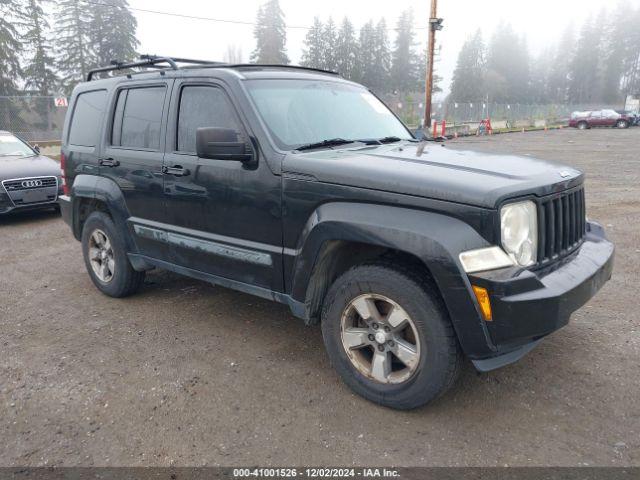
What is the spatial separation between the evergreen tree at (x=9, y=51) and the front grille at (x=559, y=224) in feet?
136

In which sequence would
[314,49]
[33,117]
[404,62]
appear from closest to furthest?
[33,117] < [314,49] < [404,62]

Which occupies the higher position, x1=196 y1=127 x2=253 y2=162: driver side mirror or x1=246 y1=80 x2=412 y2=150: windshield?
x1=246 y1=80 x2=412 y2=150: windshield

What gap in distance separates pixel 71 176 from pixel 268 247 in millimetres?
2817

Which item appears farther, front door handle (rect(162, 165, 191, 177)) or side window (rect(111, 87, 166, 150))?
side window (rect(111, 87, 166, 150))

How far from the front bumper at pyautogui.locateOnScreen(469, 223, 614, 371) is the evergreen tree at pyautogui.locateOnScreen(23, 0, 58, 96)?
148ft

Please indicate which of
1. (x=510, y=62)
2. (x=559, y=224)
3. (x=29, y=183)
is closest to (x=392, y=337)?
(x=559, y=224)

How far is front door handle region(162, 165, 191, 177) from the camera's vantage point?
381 cm

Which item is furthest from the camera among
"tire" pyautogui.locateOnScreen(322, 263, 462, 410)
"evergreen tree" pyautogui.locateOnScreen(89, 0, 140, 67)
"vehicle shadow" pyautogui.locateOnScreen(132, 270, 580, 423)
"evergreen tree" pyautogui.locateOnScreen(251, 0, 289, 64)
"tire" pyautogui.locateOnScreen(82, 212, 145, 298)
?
"evergreen tree" pyautogui.locateOnScreen(251, 0, 289, 64)

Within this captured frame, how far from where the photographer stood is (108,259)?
491cm

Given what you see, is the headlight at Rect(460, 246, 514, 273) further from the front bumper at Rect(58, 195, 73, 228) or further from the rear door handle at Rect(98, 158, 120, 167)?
the front bumper at Rect(58, 195, 73, 228)

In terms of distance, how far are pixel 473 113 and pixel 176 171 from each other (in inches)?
1773

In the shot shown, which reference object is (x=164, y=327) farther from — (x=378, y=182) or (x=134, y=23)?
(x=134, y=23)

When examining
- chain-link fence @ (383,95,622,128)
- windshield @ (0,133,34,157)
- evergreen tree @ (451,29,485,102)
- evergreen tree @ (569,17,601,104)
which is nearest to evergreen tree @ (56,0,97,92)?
chain-link fence @ (383,95,622,128)

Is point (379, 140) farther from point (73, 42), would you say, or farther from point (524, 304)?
point (73, 42)
